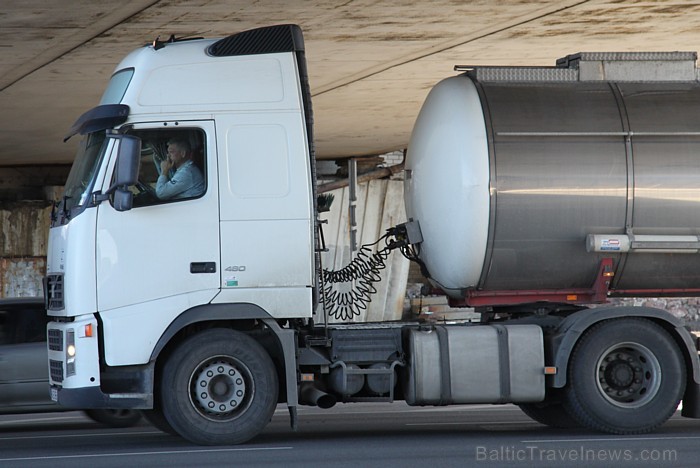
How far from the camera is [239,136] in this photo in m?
10.6

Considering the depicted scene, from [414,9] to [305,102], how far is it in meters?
4.18

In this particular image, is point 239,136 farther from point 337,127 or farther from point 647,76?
point 337,127

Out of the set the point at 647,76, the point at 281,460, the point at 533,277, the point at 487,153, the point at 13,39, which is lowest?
the point at 281,460

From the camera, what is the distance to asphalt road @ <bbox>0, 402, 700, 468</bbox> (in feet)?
31.3

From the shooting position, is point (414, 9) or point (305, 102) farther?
point (414, 9)

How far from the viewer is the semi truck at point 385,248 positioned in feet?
33.8

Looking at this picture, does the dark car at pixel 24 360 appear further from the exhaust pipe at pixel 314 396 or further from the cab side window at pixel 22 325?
the exhaust pipe at pixel 314 396

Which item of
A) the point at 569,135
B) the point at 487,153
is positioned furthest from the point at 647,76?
the point at 487,153

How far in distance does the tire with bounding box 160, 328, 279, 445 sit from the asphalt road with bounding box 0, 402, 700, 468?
18 cm

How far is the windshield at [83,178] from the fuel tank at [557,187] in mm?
3385

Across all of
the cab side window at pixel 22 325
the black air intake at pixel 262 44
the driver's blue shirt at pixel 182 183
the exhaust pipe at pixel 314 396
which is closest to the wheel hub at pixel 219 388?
the exhaust pipe at pixel 314 396

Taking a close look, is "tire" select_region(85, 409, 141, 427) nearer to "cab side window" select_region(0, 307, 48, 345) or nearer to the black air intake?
"cab side window" select_region(0, 307, 48, 345)

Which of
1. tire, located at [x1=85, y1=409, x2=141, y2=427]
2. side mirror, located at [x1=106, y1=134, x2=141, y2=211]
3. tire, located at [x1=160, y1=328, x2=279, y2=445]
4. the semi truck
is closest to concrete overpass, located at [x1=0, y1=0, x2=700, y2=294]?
the semi truck

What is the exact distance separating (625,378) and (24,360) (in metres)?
→ 6.61
